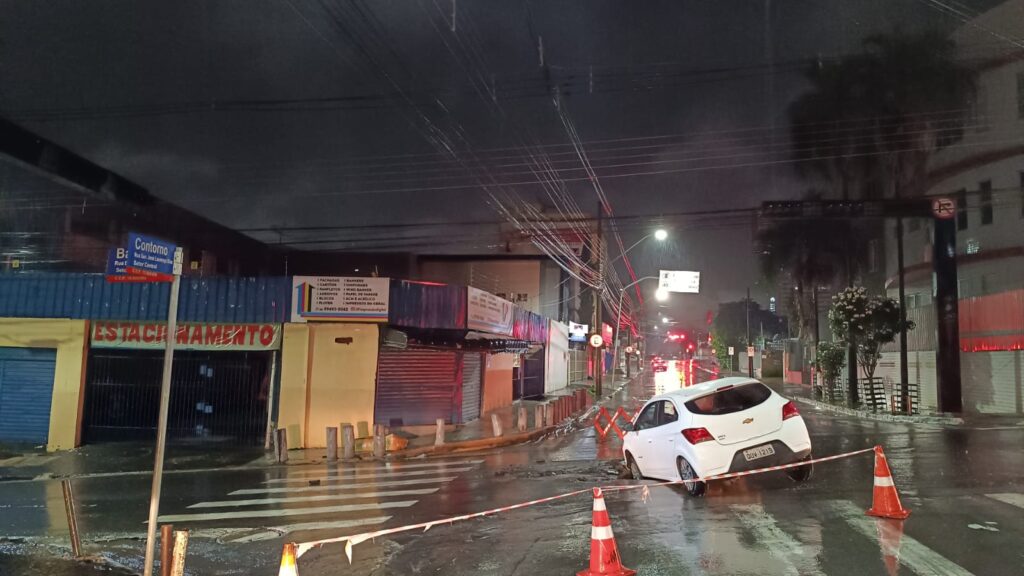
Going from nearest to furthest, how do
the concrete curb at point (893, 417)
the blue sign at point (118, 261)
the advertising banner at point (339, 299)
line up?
the blue sign at point (118, 261) < the advertising banner at point (339, 299) < the concrete curb at point (893, 417)

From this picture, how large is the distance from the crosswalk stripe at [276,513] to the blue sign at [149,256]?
4492 millimetres

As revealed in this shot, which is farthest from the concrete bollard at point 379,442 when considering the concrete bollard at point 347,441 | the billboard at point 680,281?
the billboard at point 680,281

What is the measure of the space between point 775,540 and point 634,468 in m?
4.41

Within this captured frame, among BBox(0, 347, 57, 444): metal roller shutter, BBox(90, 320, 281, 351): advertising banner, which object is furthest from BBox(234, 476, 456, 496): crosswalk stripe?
BBox(0, 347, 57, 444): metal roller shutter

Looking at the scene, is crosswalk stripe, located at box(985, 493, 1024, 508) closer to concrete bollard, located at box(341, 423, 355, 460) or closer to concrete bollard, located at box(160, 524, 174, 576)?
concrete bollard, located at box(160, 524, 174, 576)

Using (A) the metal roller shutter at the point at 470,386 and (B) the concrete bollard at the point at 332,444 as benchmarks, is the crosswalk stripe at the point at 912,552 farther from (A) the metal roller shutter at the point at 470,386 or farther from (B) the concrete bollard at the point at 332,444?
(A) the metal roller shutter at the point at 470,386

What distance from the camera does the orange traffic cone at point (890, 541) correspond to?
5.50 metres

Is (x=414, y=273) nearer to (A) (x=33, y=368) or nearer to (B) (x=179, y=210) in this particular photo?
(B) (x=179, y=210)

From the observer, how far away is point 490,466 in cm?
1265

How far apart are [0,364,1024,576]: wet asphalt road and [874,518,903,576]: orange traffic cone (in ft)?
0.20

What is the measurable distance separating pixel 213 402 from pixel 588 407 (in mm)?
15803

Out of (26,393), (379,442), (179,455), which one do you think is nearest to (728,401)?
(379,442)

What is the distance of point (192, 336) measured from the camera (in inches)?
635

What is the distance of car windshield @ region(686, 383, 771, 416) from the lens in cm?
901
